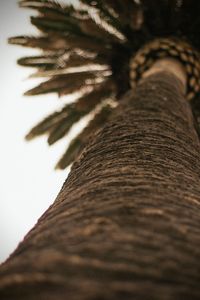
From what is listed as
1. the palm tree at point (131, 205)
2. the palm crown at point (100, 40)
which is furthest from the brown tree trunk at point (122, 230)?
the palm crown at point (100, 40)

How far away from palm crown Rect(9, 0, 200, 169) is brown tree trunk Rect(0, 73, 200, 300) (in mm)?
3098

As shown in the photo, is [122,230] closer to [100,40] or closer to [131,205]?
[131,205]

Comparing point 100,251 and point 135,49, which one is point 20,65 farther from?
point 100,251

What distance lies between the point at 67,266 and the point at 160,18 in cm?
547

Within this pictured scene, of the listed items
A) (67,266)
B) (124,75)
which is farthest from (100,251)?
(124,75)

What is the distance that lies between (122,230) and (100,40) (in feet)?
16.9

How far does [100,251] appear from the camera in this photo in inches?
43.7

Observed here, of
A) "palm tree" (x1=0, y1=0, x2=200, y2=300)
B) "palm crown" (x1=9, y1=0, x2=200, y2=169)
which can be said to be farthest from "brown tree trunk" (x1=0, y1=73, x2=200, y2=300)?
"palm crown" (x1=9, y1=0, x2=200, y2=169)

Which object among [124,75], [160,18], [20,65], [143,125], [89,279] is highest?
[20,65]

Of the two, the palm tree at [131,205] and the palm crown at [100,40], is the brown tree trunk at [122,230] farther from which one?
the palm crown at [100,40]

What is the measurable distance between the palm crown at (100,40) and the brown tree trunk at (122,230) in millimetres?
3098

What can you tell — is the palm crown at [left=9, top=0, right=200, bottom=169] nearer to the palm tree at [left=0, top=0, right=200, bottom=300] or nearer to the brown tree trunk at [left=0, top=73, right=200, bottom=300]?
the palm tree at [left=0, top=0, right=200, bottom=300]

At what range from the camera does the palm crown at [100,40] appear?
18.6ft

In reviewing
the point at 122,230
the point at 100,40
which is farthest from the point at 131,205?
the point at 100,40
